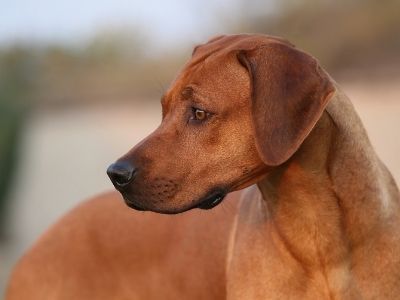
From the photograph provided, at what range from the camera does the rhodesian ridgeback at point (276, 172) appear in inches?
187

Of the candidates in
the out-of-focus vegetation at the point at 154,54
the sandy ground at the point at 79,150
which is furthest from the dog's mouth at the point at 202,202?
the out-of-focus vegetation at the point at 154,54

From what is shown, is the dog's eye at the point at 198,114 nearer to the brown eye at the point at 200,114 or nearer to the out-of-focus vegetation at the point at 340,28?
the brown eye at the point at 200,114

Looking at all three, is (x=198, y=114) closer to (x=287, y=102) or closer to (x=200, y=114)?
(x=200, y=114)

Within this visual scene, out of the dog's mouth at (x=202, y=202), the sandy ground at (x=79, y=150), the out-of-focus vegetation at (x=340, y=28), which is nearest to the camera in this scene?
the dog's mouth at (x=202, y=202)

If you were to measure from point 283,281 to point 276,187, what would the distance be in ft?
1.46

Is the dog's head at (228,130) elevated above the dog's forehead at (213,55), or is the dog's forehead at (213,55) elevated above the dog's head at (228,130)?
the dog's forehead at (213,55)

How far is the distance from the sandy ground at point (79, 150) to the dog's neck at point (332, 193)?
6504mm

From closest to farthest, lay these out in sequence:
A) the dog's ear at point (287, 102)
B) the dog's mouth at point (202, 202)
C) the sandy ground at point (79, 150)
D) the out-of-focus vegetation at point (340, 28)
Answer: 1. the dog's ear at point (287, 102)
2. the dog's mouth at point (202, 202)
3. the sandy ground at point (79, 150)
4. the out-of-focus vegetation at point (340, 28)

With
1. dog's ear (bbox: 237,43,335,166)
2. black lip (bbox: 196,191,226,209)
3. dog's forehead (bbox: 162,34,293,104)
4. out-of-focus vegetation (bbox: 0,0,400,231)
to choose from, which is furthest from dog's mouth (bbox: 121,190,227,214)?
out-of-focus vegetation (bbox: 0,0,400,231)

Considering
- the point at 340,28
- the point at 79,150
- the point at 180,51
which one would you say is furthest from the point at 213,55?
the point at 180,51

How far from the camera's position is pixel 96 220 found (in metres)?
6.42

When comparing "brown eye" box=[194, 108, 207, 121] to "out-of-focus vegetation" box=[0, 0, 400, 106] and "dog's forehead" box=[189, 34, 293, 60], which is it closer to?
"dog's forehead" box=[189, 34, 293, 60]

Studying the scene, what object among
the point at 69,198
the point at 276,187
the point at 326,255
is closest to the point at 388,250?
the point at 326,255

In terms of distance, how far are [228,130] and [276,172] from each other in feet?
1.18
